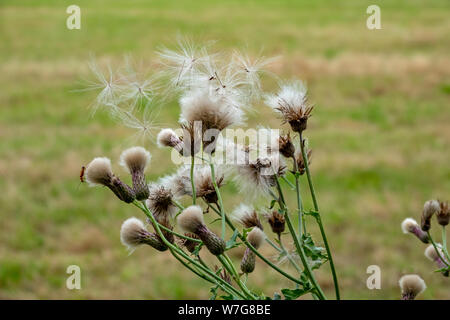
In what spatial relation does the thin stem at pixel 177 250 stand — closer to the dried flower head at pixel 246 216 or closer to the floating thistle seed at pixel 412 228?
the dried flower head at pixel 246 216

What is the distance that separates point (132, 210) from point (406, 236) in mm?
1795

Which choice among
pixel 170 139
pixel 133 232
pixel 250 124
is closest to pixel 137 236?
pixel 133 232

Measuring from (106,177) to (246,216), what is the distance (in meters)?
0.24

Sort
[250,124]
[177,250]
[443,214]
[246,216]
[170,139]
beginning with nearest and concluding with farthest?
1. [177,250]
2. [170,139]
3. [246,216]
4. [443,214]
5. [250,124]

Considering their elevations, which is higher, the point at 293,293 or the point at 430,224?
the point at 430,224

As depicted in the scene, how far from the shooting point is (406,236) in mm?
3783

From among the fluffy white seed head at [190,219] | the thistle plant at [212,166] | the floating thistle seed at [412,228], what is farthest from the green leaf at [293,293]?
the floating thistle seed at [412,228]

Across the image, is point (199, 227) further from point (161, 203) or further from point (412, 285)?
point (412, 285)

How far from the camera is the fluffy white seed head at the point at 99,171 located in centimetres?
75

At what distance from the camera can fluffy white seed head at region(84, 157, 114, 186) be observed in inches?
29.4

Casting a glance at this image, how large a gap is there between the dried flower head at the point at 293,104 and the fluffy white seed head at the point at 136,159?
0.64 feet

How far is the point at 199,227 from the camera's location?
710 millimetres
